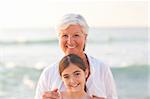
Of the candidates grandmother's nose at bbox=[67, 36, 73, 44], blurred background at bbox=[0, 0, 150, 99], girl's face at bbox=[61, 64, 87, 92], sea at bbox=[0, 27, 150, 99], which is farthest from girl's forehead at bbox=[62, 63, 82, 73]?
blurred background at bbox=[0, 0, 150, 99]

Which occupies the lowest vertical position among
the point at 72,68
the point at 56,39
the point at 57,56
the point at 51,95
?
the point at 57,56

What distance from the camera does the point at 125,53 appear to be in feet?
32.1

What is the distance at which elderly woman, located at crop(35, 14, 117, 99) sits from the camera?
1.84 m

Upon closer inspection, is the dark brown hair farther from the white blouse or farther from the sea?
the sea

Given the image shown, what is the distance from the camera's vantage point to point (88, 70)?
1932 mm

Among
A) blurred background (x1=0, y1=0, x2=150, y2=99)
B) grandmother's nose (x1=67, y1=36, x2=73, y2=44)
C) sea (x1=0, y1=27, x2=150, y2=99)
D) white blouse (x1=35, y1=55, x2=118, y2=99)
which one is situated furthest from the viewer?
blurred background (x1=0, y1=0, x2=150, y2=99)

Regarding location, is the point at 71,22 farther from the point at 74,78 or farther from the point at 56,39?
the point at 56,39

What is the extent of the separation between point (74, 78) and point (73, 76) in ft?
0.04

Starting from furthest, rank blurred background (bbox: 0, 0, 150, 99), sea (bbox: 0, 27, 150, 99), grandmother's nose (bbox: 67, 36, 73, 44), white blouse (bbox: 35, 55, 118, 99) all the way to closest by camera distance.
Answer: blurred background (bbox: 0, 0, 150, 99) < sea (bbox: 0, 27, 150, 99) < white blouse (bbox: 35, 55, 118, 99) < grandmother's nose (bbox: 67, 36, 73, 44)

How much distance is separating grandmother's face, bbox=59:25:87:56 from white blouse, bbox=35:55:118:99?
0.14m

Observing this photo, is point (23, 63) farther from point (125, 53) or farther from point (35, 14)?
point (125, 53)

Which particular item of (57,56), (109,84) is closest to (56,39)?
(57,56)

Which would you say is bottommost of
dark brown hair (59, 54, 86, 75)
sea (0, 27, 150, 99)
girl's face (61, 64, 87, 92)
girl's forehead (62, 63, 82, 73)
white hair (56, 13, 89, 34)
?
sea (0, 27, 150, 99)

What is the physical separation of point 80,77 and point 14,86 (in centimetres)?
677
